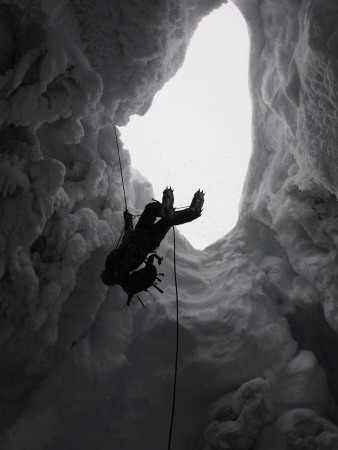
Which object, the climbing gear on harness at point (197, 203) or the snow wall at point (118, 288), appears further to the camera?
the snow wall at point (118, 288)

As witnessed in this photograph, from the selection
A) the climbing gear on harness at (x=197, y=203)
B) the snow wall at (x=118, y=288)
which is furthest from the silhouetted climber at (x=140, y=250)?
the snow wall at (x=118, y=288)

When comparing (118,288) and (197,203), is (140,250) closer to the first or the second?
(197,203)

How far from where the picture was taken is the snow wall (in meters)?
4.93

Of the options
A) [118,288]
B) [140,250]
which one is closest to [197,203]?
[140,250]

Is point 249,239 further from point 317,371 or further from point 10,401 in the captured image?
point 10,401

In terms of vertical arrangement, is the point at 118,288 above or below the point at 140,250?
above

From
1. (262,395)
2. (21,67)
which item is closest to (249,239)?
(262,395)

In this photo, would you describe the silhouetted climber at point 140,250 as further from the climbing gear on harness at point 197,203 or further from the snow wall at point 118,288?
the snow wall at point 118,288

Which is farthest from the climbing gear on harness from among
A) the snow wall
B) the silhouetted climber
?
the snow wall

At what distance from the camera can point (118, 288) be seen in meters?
7.50

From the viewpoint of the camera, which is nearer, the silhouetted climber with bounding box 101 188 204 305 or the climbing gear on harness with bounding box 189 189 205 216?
the climbing gear on harness with bounding box 189 189 205 216

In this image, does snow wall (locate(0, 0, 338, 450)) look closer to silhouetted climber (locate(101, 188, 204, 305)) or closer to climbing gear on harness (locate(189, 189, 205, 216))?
silhouetted climber (locate(101, 188, 204, 305))

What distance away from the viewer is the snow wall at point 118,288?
493 centimetres

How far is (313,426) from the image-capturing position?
5.93 metres
